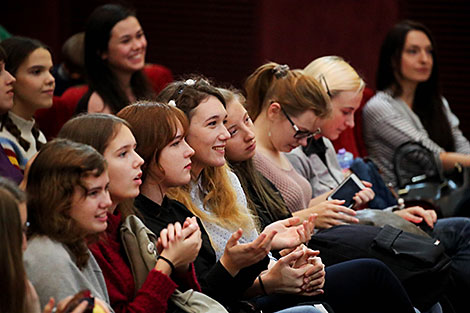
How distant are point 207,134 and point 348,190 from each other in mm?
1025

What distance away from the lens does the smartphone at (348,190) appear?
3557mm

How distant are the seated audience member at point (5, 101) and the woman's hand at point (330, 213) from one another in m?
1.22

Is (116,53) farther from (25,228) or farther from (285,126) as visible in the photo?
(25,228)

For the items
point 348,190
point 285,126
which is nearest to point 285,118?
point 285,126

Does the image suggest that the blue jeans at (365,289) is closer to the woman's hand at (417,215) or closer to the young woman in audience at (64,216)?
the woman's hand at (417,215)

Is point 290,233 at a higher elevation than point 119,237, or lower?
lower

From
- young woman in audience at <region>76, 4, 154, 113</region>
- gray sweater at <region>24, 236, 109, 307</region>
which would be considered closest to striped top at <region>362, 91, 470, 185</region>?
young woman in audience at <region>76, 4, 154, 113</region>

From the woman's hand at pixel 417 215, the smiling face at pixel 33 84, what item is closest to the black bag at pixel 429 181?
the woman's hand at pixel 417 215

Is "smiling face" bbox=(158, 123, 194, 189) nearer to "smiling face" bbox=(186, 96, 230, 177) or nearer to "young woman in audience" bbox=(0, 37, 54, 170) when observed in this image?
"smiling face" bbox=(186, 96, 230, 177)

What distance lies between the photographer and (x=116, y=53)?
4.41m

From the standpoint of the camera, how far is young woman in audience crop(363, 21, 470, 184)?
15.3ft

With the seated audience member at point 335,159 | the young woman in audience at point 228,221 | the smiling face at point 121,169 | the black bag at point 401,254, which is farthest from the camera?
the seated audience member at point 335,159

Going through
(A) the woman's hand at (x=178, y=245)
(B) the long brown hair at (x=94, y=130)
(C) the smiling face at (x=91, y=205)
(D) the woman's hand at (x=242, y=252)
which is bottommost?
(D) the woman's hand at (x=242, y=252)

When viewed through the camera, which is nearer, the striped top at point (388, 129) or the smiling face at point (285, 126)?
the smiling face at point (285, 126)
